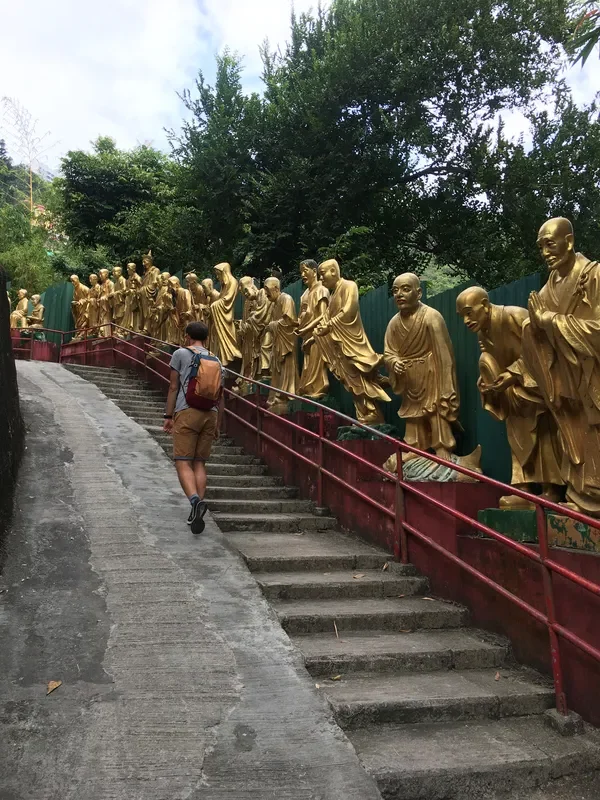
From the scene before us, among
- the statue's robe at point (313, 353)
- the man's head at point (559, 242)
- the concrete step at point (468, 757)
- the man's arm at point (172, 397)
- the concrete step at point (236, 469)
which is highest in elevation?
the man's head at point (559, 242)

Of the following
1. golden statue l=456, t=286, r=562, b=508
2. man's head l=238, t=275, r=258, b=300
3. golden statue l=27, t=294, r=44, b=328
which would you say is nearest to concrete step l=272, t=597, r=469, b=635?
golden statue l=456, t=286, r=562, b=508

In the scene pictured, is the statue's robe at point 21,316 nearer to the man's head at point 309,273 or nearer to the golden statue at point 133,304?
the golden statue at point 133,304

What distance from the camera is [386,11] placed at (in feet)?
59.6

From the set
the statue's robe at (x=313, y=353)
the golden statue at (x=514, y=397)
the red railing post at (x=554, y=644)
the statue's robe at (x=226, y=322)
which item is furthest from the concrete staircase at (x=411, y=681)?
the statue's robe at (x=226, y=322)

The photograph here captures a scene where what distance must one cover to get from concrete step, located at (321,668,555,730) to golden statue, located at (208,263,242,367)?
27.4 feet

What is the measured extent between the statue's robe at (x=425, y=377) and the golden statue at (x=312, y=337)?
2.19 m

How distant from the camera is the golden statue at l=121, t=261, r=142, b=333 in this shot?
57.5 ft

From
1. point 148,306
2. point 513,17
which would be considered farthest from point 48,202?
point 513,17

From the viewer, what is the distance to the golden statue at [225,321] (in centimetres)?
1169

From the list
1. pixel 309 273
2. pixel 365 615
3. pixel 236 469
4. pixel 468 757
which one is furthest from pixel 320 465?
pixel 468 757

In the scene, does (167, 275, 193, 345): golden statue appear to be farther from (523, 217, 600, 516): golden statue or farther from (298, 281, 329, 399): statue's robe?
(523, 217, 600, 516): golden statue

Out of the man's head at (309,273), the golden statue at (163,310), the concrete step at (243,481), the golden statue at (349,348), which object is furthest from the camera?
the golden statue at (163,310)

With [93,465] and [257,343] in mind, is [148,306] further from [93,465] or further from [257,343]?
[93,465]

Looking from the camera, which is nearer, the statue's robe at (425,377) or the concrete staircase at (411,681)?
the concrete staircase at (411,681)
